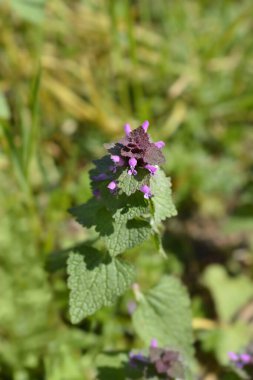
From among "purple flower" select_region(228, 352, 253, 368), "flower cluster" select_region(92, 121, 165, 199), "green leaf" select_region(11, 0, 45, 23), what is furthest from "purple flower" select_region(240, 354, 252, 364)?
"green leaf" select_region(11, 0, 45, 23)

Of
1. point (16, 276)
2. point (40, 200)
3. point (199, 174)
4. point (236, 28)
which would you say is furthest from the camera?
point (236, 28)

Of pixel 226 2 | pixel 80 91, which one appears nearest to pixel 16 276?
pixel 80 91

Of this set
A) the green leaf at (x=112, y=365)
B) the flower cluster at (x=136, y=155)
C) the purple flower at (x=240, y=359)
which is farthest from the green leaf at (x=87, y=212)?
the purple flower at (x=240, y=359)

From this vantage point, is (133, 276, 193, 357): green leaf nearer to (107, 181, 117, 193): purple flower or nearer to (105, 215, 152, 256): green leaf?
(105, 215, 152, 256): green leaf

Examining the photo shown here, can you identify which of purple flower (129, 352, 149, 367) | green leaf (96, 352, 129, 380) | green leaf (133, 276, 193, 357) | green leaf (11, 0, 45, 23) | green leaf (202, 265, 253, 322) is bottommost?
purple flower (129, 352, 149, 367)

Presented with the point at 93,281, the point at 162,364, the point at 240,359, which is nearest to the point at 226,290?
the point at 240,359

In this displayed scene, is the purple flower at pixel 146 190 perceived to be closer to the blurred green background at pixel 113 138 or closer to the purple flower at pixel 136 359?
the purple flower at pixel 136 359

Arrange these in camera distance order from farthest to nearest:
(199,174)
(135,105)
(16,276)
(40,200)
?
(135,105), (199,174), (40,200), (16,276)

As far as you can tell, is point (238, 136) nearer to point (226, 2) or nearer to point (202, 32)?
point (202, 32)
